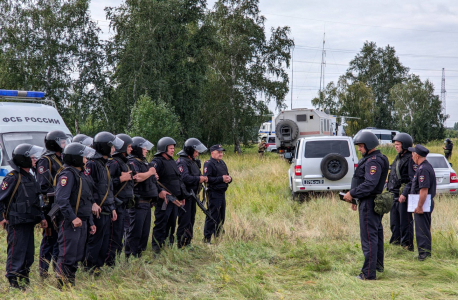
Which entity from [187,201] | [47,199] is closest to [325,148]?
[187,201]

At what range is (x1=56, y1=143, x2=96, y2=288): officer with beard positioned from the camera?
498 cm

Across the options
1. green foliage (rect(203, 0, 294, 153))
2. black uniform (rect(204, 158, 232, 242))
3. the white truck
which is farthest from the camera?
green foliage (rect(203, 0, 294, 153))

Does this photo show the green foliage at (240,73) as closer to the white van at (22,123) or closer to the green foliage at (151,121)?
the green foliage at (151,121)

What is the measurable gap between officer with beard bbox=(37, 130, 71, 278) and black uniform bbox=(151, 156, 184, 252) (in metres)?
1.43

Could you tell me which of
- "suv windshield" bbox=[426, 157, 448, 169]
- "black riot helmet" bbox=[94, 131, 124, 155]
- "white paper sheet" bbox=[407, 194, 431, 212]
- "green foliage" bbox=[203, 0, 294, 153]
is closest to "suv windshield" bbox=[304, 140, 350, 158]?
"suv windshield" bbox=[426, 157, 448, 169]

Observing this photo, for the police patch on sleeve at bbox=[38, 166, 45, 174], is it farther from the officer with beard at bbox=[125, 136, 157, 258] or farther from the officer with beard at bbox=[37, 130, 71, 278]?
the officer with beard at bbox=[125, 136, 157, 258]

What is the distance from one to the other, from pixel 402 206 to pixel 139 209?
409 cm

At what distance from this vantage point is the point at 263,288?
511 centimetres

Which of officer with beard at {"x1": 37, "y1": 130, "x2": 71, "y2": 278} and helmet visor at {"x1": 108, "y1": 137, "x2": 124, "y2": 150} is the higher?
helmet visor at {"x1": 108, "y1": 137, "x2": 124, "y2": 150}

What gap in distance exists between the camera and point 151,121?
74.1ft

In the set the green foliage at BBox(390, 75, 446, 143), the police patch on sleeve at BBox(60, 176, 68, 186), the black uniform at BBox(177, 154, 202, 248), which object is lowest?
the black uniform at BBox(177, 154, 202, 248)

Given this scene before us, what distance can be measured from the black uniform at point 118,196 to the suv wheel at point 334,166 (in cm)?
599

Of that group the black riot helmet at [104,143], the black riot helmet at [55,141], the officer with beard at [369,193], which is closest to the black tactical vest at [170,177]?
the black riot helmet at [104,143]

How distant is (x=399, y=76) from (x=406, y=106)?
4.49 meters
